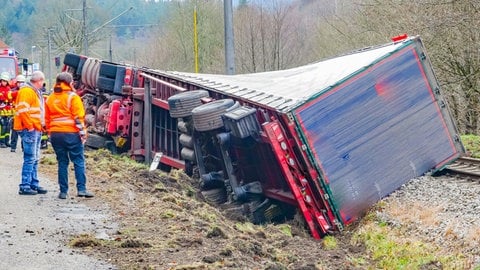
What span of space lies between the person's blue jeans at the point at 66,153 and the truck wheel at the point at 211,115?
2.07 meters

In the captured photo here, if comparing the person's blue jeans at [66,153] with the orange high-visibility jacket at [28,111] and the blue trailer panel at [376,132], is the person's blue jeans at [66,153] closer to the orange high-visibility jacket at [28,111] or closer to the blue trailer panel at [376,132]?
the orange high-visibility jacket at [28,111]

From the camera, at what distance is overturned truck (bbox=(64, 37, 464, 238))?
934 cm

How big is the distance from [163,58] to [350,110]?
3409 cm

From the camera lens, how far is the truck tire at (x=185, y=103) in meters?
11.7

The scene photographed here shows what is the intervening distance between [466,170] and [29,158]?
6.59 metres

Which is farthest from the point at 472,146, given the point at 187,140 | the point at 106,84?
the point at 106,84

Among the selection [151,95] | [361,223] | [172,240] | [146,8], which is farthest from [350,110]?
[146,8]

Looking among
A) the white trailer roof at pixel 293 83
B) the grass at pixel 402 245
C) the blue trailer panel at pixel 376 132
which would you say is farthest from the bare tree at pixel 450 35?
the grass at pixel 402 245

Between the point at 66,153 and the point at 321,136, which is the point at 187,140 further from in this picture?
the point at 321,136

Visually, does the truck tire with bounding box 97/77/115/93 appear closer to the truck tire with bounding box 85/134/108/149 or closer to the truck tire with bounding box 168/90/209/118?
the truck tire with bounding box 85/134/108/149

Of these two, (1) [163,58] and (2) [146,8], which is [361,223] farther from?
(2) [146,8]

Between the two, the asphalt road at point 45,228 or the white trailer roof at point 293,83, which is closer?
the asphalt road at point 45,228

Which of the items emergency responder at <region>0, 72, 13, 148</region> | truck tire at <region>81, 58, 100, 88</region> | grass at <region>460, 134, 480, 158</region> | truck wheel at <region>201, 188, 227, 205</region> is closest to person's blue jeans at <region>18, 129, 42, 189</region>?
truck wheel at <region>201, 188, 227, 205</region>

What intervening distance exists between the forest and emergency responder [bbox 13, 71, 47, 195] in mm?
10468
